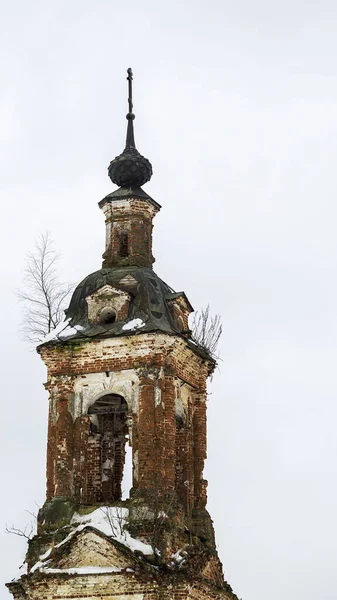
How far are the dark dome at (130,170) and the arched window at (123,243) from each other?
3.21 ft

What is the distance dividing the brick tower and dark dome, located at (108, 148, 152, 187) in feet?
0.08

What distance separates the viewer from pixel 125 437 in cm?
2203

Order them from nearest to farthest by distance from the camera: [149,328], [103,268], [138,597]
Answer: [138,597]
[149,328]
[103,268]

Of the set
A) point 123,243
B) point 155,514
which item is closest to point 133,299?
point 123,243

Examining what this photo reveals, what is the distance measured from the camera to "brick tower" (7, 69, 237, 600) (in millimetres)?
19547

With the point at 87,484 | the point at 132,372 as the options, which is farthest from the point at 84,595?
the point at 132,372

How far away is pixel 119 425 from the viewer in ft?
72.4

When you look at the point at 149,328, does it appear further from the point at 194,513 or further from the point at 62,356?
the point at 194,513

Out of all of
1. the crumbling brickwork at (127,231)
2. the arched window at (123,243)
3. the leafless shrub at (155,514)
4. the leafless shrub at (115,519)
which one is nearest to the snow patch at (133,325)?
the crumbling brickwork at (127,231)

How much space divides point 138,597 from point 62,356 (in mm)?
4365

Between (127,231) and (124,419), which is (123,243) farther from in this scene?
(124,419)

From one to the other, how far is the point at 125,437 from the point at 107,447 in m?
0.35

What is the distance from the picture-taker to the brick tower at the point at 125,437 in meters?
19.5

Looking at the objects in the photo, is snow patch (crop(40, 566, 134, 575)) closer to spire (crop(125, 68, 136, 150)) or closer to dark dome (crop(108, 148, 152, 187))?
dark dome (crop(108, 148, 152, 187))
